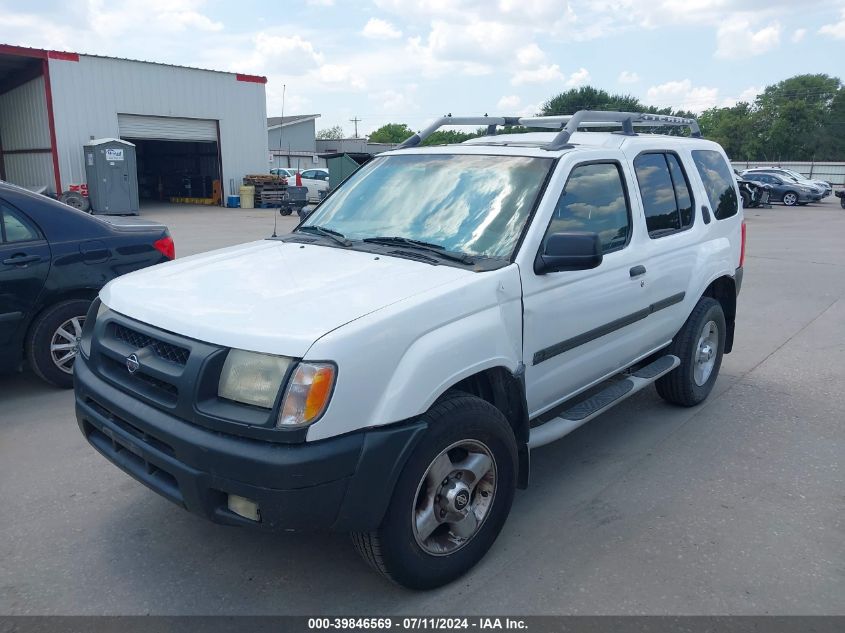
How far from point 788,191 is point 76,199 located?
28.8 meters

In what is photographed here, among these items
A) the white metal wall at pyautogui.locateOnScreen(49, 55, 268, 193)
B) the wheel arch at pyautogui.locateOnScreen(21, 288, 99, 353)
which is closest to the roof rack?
the wheel arch at pyautogui.locateOnScreen(21, 288, 99, 353)

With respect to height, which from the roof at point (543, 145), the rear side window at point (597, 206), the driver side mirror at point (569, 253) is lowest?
the driver side mirror at point (569, 253)

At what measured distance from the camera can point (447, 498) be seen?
2.94 metres

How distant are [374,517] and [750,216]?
25856 mm

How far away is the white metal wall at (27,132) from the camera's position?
24.2 m

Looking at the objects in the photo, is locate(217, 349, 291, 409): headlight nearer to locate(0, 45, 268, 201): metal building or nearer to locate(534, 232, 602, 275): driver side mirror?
locate(534, 232, 602, 275): driver side mirror

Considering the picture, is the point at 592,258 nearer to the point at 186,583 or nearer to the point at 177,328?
the point at 177,328

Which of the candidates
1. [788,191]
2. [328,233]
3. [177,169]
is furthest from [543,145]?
[177,169]

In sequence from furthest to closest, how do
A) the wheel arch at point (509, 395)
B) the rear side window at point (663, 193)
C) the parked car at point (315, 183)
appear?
the parked car at point (315, 183) < the rear side window at point (663, 193) < the wheel arch at point (509, 395)

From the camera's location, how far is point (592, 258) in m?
3.26

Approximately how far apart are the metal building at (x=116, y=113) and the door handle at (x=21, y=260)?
20913 mm

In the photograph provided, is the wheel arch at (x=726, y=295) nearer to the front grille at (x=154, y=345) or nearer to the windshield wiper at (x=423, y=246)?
the windshield wiper at (x=423, y=246)

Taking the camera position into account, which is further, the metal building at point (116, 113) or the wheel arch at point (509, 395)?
the metal building at point (116, 113)

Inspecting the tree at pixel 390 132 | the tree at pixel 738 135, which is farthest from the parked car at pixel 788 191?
the tree at pixel 390 132
